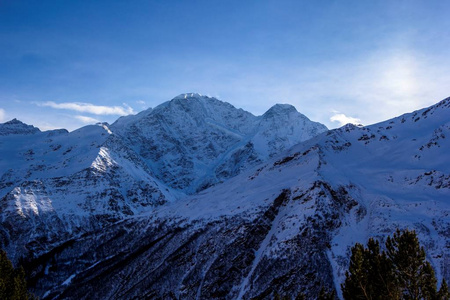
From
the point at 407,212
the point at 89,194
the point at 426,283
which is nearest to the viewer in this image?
the point at 426,283

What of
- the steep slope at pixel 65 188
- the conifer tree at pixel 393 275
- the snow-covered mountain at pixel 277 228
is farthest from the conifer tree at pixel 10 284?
the steep slope at pixel 65 188

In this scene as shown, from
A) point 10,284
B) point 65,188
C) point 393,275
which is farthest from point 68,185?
point 393,275

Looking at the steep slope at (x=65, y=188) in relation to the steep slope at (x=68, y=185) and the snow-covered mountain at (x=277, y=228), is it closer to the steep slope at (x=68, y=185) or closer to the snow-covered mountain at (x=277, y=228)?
the steep slope at (x=68, y=185)

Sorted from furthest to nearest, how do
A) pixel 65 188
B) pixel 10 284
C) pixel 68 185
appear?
1. pixel 68 185
2. pixel 65 188
3. pixel 10 284

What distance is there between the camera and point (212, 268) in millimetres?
56219

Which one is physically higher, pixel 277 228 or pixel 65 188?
pixel 65 188

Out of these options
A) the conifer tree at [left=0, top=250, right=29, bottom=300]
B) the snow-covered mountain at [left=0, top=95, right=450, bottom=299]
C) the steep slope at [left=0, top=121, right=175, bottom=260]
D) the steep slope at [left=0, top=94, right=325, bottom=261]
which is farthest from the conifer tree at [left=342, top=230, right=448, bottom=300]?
the steep slope at [left=0, top=121, right=175, bottom=260]

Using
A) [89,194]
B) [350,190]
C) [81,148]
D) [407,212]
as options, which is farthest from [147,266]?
[81,148]

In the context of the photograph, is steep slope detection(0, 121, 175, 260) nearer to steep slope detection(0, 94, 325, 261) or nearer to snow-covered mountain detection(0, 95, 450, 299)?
steep slope detection(0, 94, 325, 261)

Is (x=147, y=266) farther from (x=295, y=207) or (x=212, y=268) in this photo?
(x=295, y=207)

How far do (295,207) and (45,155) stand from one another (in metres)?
133

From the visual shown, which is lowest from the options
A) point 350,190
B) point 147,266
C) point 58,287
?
point 58,287

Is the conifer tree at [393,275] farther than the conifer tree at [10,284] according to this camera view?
No

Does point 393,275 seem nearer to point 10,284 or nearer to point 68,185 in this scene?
point 10,284
